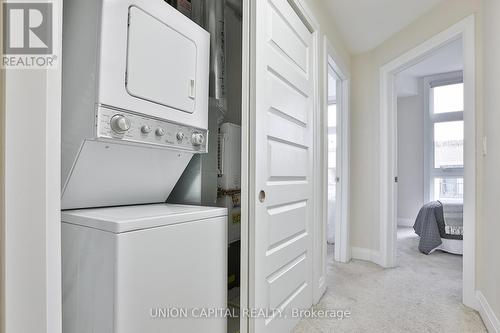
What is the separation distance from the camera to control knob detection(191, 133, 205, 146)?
132cm

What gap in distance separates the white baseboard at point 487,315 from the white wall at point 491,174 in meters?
0.03

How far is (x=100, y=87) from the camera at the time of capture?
92 centimetres

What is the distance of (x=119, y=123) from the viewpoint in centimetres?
97

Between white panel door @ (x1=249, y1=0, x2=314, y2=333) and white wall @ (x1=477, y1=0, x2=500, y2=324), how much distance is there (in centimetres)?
112

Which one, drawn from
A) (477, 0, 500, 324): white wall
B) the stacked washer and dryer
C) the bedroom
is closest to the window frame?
the bedroom

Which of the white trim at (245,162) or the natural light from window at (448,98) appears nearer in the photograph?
the white trim at (245,162)

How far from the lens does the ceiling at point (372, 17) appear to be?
2490mm

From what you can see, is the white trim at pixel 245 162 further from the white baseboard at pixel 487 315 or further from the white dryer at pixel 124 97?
the white baseboard at pixel 487 315

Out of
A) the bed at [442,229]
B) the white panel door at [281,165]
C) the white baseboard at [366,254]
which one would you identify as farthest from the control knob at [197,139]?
the bed at [442,229]

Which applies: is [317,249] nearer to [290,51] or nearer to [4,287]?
[290,51]

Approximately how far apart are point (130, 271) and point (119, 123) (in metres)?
0.49

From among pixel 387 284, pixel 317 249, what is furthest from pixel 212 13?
pixel 387 284

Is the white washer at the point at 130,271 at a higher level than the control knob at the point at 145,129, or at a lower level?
lower

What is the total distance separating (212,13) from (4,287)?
158 centimetres
